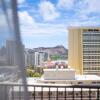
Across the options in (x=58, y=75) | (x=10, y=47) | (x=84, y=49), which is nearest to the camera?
(x=10, y=47)

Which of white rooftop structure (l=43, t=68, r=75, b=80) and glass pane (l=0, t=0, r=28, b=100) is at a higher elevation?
glass pane (l=0, t=0, r=28, b=100)

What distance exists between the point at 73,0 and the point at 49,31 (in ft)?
33.9

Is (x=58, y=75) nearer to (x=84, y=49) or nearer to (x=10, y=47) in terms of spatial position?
(x=84, y=49)

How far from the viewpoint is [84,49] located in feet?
108

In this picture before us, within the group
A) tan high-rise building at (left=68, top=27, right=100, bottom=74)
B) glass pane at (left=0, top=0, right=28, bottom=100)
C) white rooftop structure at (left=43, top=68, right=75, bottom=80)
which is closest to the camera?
glass pane at (left=0, top=0, right=28, bottom=100)

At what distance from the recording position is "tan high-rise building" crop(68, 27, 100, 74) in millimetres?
30688

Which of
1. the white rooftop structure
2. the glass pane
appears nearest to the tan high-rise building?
the white rooftop structure

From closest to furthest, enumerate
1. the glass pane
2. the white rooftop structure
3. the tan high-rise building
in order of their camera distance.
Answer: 1. the glass pane
2. the white rooftop structure
3. the tan high-rise building

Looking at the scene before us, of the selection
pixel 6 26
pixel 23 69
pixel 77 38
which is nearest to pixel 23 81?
pixel 23 69

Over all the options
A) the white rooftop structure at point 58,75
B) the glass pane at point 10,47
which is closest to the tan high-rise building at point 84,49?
the white rooftop structure at point 58,75

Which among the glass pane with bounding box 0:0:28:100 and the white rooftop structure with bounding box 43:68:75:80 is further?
the white rooftop structure with bounding box 43:68:75:80

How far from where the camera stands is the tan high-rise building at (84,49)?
30.7 m

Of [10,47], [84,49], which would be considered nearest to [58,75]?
[84,49]

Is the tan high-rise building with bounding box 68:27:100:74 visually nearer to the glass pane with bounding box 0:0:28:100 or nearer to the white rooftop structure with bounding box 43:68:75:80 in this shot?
the white rooftop structure with bounding box 43:68:75:80
